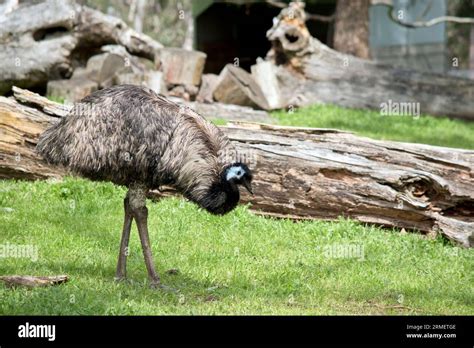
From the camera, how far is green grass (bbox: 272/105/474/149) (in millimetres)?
16016

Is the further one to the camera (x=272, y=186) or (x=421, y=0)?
(x=421, y=0)

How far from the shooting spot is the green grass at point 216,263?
24.0ft

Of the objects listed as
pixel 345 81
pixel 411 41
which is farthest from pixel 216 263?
pixel 411 41

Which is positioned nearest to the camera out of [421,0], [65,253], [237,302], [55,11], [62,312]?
[62,312]

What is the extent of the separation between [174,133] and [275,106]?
9.93 m

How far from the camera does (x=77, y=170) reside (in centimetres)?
761

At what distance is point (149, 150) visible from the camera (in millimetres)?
7484

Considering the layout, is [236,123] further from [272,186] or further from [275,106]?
[275,106]

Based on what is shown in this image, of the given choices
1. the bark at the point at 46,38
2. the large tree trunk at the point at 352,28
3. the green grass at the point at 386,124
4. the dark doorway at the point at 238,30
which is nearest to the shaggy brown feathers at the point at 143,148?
the bark at the point at 46,38

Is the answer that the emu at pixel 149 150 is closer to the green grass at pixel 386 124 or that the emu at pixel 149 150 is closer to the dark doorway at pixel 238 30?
the green grass at pixel 386 124

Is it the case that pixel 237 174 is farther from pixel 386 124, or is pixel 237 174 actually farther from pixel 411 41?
pixel 411 41

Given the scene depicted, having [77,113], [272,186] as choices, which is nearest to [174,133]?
[77,113]

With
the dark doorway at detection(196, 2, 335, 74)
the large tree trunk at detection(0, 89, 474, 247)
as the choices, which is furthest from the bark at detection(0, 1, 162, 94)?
the dark doorway at detection(196, 2, 335, 74)

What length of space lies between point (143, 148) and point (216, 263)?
75.3 inches
